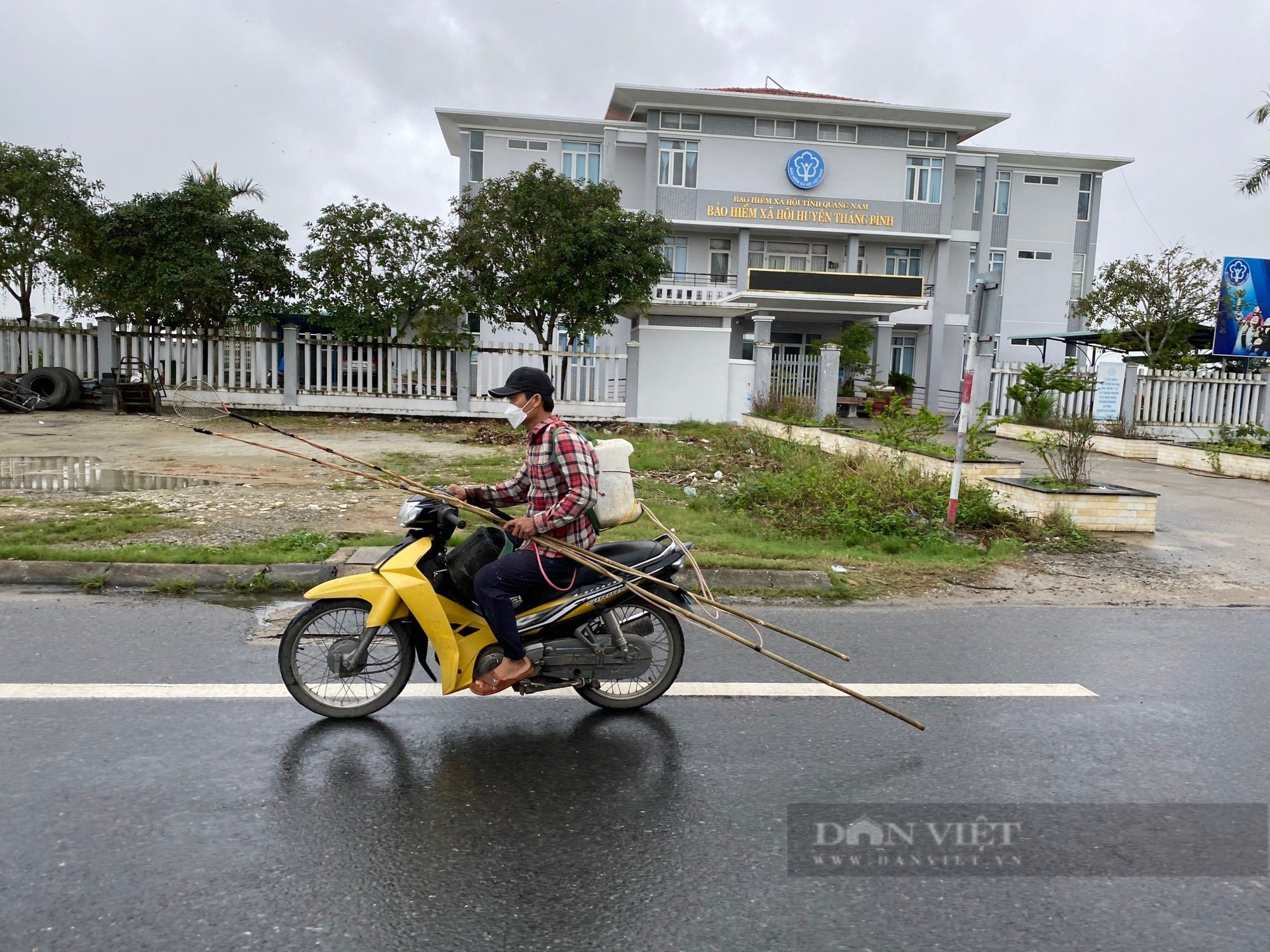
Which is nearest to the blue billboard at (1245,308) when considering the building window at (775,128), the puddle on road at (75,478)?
the building window at (775,128)

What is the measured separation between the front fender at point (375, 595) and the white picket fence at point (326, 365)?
16428 millimetres

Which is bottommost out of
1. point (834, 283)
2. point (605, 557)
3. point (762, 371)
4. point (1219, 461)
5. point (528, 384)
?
point (1219, 461)

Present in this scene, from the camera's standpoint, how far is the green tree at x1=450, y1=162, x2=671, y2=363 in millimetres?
20938

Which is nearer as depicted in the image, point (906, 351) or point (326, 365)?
point (326, 365)

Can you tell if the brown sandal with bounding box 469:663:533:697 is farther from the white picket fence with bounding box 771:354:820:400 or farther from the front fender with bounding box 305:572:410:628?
the white picket fence with bounding box 771:354:820:400

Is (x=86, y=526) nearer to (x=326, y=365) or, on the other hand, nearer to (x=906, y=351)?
(x=326, y=365)

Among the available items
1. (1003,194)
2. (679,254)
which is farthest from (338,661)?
(1003,194)

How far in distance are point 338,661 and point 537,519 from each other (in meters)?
1.15

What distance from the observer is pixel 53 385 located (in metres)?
20.1

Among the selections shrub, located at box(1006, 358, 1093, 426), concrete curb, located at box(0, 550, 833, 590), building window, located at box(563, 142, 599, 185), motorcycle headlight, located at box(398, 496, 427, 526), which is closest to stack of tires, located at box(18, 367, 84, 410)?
concrete curb, located at box(0, 550, 833, 590)

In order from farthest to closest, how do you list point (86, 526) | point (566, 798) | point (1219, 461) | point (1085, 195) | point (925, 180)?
point (1085, 195)
point (925, 180)
point (1219, 461)
point (86, 526)
point (566, 798)

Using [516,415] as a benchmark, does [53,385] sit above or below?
below

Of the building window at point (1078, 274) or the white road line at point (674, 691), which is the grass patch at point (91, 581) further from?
the building window at point (1078, 274)

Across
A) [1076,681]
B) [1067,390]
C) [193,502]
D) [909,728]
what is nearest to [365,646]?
[909,728]
